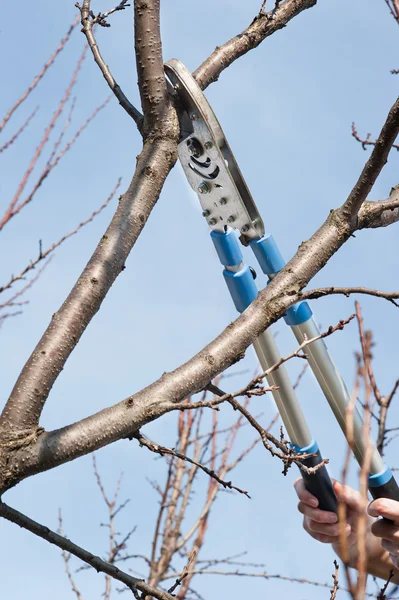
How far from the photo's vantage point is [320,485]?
282cm

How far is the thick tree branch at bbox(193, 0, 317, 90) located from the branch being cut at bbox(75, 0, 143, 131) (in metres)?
0.29

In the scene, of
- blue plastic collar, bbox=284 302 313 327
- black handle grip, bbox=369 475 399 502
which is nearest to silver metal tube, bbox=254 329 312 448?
blue plastic collar, bbox=284 302 313 327

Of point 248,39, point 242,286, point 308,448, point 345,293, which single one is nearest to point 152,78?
point 248,39

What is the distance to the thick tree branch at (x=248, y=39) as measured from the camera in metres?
2.78

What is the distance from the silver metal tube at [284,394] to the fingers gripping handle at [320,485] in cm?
8

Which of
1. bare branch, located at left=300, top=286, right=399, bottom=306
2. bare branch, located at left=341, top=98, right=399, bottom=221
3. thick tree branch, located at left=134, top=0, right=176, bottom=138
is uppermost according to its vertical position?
thick tree branch, located at left=134, top=0, right=176, bottom=138

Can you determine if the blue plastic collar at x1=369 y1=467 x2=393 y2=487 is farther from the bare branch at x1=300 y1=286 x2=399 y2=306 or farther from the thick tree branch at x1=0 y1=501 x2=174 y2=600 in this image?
the thick tree branch at x1=0 y1=501 x2=174 y2=600

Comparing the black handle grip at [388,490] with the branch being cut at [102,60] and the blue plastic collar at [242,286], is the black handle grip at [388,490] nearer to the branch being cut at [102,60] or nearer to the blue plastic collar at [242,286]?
the blue plastic collar at [242,286]

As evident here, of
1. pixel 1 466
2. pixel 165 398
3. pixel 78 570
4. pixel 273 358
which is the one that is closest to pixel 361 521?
pixel 165 398

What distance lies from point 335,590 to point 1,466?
1.02 m

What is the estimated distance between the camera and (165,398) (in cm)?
201

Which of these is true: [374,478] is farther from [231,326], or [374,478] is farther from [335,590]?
[231,326]

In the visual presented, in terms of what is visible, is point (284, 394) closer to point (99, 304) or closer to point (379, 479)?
point (379, 479)

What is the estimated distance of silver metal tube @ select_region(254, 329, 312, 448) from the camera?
2613 mm
